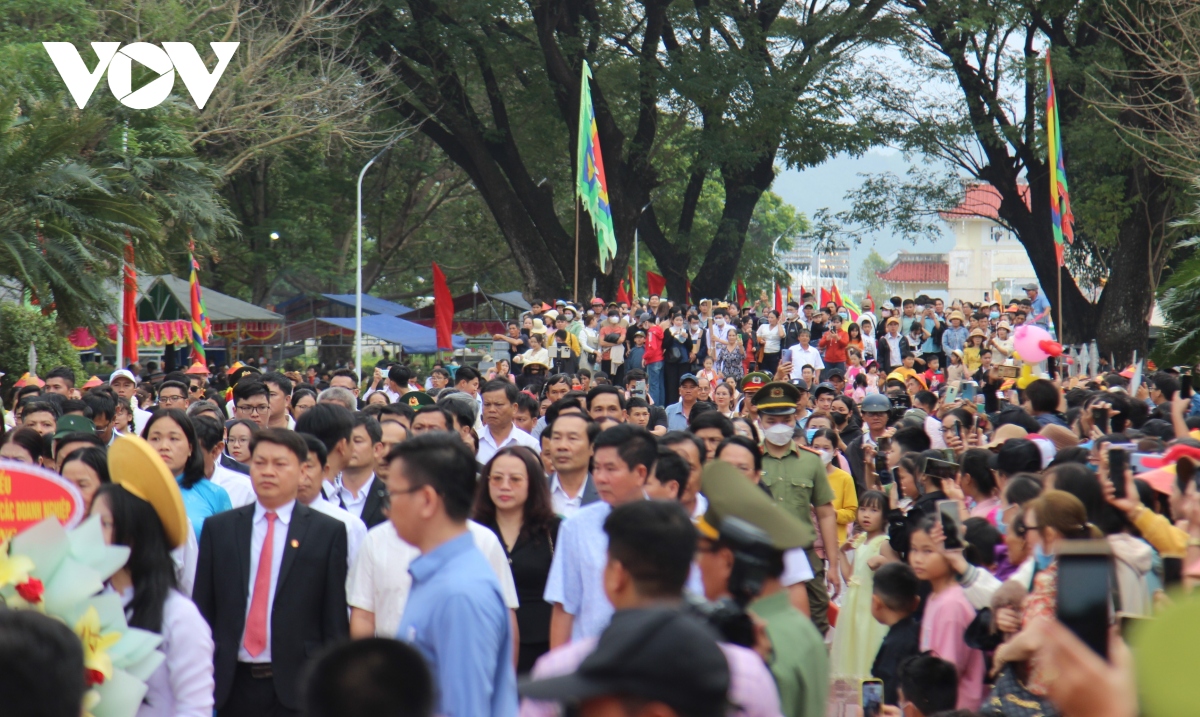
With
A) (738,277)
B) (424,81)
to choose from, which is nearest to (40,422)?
(424,81)

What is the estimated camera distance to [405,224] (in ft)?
129

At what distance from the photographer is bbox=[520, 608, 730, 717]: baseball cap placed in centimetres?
231

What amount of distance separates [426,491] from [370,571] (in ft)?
3.82

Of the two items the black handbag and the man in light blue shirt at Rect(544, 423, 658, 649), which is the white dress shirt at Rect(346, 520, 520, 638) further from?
the black handbag

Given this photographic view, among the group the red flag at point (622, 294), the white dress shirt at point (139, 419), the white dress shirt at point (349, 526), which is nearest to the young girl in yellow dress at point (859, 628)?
the white dress shirt at point (349, 526)

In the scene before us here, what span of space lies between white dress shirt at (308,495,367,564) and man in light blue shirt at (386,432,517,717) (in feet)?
4.18

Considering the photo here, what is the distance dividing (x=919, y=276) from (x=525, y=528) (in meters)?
103

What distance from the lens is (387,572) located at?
16.3ft

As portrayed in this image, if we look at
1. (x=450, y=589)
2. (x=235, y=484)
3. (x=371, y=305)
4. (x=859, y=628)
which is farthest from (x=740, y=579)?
(x=371, y=305)

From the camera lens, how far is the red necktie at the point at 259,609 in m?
5.07

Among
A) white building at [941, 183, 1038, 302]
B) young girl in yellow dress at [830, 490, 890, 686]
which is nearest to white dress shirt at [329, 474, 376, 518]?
young girl in yellow dress at [830, 490, 890, 686]

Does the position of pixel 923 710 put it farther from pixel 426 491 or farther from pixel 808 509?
pixel 808 509

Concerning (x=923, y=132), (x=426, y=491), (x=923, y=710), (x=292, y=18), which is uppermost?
(x=292, y=18)

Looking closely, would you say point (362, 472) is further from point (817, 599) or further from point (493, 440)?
point (817, 599)
